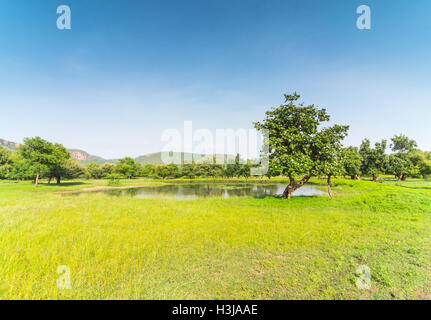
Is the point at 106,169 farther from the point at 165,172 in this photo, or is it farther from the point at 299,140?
the point at 299,140

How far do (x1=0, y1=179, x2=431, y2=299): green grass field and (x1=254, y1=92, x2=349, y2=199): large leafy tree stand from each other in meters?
6.93

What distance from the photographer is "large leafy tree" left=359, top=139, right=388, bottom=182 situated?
146ft

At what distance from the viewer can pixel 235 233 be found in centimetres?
851

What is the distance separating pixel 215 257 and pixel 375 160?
58.5 m

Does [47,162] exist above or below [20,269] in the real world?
above

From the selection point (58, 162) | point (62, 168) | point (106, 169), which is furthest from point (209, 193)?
point (106, 169)

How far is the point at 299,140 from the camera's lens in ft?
56.9

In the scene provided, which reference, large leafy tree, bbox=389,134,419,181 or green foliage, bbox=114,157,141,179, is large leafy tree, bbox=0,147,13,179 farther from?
large leafy tree, bbox=389,134,419,181

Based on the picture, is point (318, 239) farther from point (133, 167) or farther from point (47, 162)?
point (133, 167)
